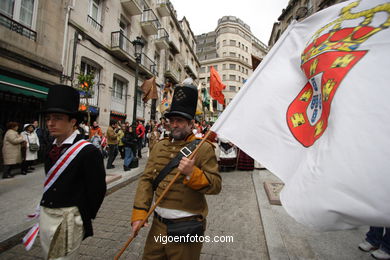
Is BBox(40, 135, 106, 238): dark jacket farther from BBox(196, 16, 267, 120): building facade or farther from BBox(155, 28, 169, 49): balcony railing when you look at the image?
BBox(196, 16, 267, 120): building facade

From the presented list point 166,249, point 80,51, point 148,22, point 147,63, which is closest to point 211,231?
point 166,249

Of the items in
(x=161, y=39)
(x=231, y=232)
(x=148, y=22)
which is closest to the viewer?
(x=231, y=232)

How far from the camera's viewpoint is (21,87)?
704cm

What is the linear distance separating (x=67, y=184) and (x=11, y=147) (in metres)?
6.18

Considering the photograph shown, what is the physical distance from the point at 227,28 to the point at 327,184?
198 feet

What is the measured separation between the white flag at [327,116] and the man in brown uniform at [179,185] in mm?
341

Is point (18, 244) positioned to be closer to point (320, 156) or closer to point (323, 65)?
point (320, 156)

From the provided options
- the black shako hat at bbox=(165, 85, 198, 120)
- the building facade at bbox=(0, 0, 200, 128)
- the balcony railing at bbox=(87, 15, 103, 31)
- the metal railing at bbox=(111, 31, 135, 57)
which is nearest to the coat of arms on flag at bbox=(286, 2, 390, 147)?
the black shako hat at bbox=(165, 85, 198, 120)

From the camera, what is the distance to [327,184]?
0.92 metres

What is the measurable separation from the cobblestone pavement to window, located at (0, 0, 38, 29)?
8186 mm

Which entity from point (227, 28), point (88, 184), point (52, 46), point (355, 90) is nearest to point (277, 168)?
point (355, 90)

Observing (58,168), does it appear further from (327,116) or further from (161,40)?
(161,40)

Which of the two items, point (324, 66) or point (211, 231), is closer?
point (324, 66)

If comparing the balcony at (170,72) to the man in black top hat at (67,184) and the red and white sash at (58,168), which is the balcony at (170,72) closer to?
the man in black top hat at (67,184)
